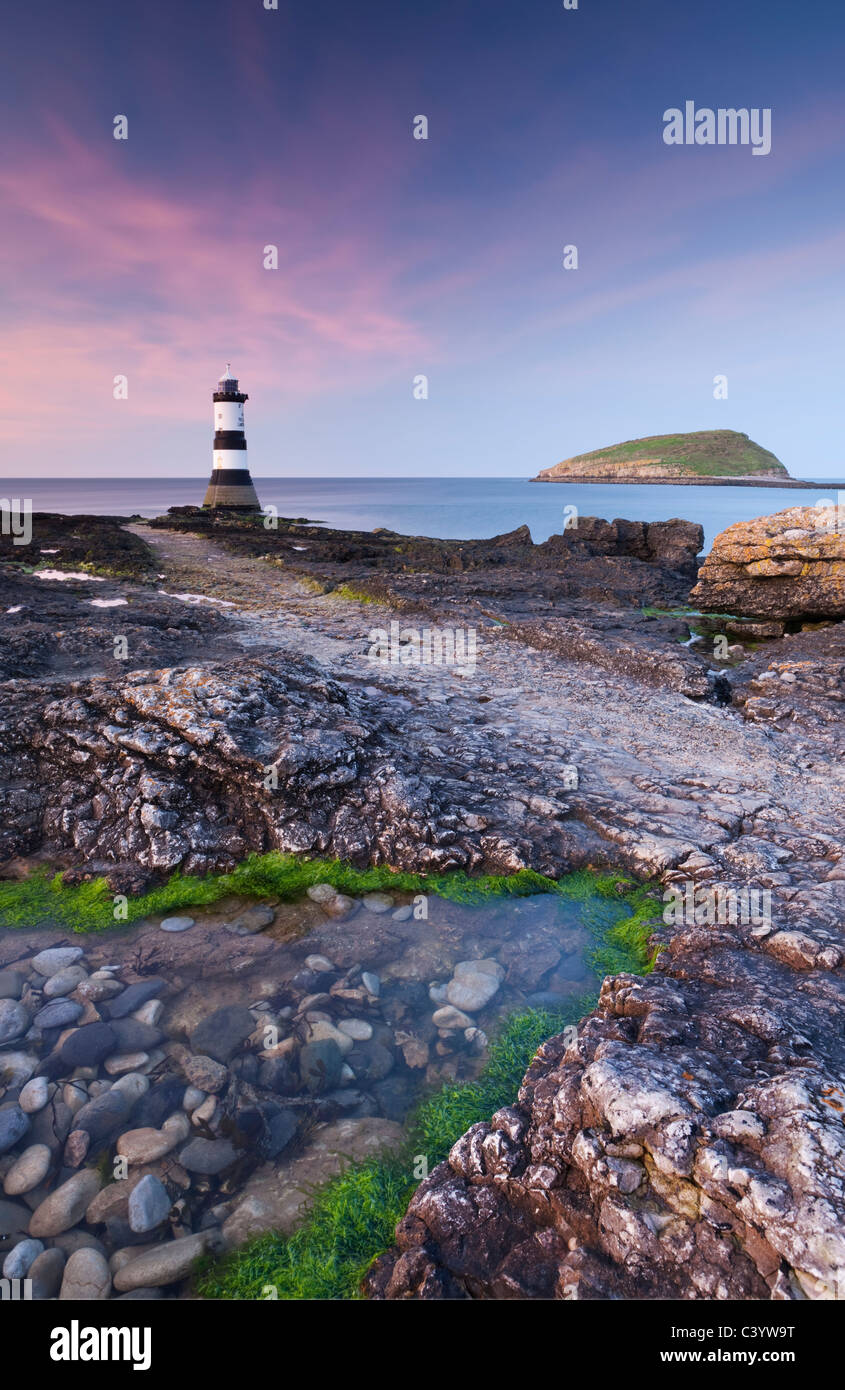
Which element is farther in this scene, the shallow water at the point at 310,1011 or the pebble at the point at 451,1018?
the pebble at the point at 451,1018

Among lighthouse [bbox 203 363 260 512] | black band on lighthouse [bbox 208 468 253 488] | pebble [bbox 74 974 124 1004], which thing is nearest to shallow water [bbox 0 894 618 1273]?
pebble [bbox 74 974 124 1004]

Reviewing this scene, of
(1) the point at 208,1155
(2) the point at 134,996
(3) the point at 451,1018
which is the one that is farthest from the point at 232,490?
(1) the point at 208,1155

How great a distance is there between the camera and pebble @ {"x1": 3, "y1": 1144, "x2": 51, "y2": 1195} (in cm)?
334

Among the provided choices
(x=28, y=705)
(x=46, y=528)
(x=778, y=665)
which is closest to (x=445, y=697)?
(x=28, y=705)

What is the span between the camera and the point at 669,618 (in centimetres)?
1680

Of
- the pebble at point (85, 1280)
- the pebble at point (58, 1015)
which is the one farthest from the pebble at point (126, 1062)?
the pebble at point (85, 1280)

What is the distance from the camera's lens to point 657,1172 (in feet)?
9.79

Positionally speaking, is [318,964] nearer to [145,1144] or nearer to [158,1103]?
[158,1103]

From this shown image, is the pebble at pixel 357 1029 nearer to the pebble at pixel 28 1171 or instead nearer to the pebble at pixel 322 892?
the pebble at pixel 322 892

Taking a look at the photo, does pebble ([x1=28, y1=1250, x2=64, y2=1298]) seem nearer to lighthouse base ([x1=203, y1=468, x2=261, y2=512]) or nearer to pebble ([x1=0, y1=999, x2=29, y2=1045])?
pebble ([x1=0, y1=999, x2=29, y2=1045])

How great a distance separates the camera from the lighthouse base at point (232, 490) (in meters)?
62.0

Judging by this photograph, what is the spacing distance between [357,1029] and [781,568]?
49.4ft

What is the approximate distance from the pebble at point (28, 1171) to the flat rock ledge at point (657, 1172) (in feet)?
6.18

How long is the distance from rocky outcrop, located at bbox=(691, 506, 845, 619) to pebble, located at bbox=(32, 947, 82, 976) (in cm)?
1588
